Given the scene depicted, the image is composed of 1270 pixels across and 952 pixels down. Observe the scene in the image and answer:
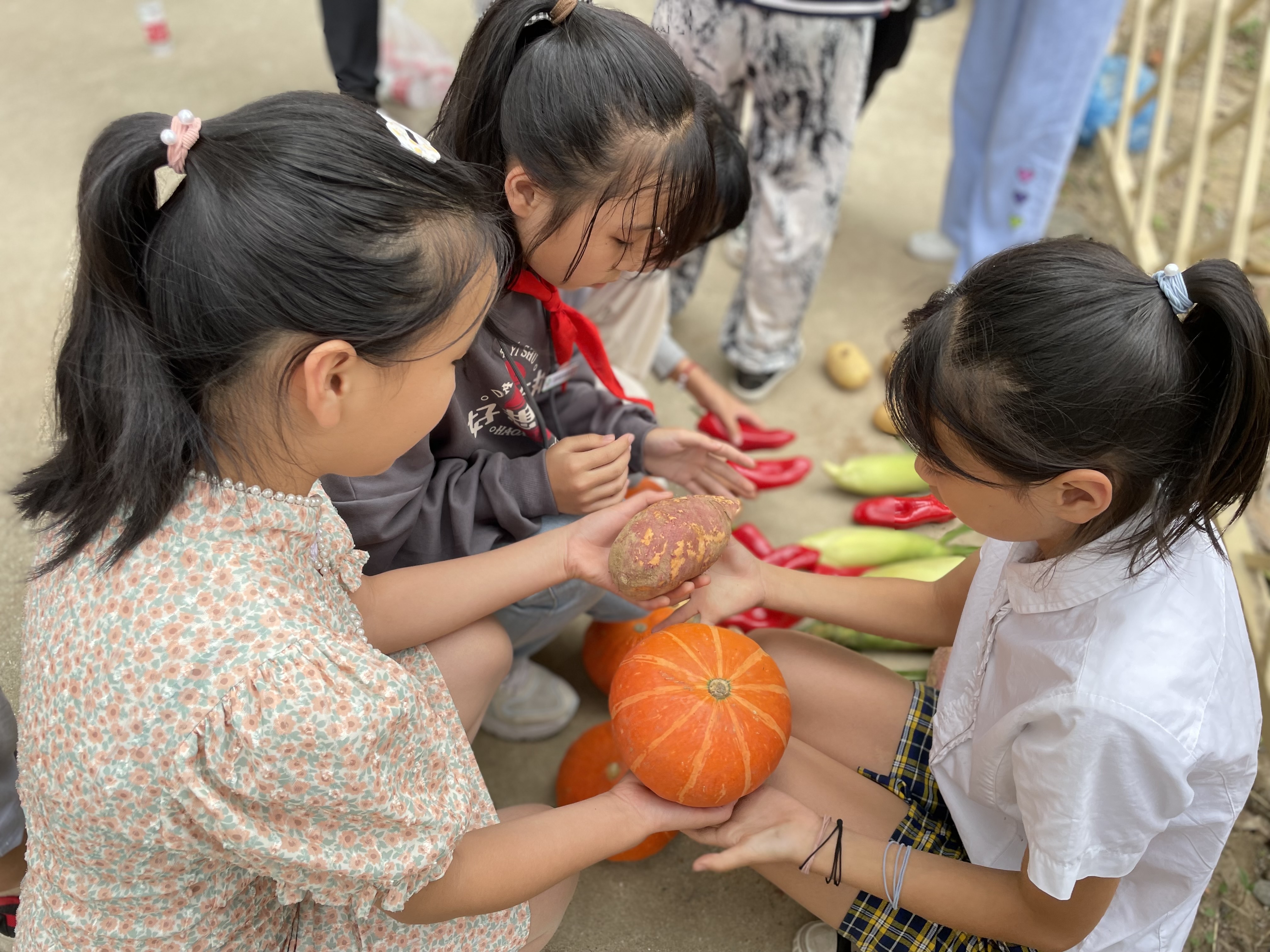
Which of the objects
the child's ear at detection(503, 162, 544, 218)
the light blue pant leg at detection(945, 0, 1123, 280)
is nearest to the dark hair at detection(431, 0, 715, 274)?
the child's ear at detection(503, 162, 544, 218)

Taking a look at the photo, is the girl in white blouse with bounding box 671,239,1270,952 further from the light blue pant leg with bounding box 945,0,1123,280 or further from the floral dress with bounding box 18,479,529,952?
the light blue pant leg with bounding box 945,0,1123,280

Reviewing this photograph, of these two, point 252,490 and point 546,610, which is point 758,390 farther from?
point 252,490

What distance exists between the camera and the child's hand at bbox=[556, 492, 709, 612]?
63.3 inches

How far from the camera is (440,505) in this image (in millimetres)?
1683

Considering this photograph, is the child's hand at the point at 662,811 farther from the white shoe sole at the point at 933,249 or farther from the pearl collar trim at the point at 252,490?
the white shoe sole at the point at 933,249

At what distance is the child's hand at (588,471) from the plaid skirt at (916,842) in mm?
671

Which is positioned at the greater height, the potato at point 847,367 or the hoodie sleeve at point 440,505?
the hoodie sleeve at point 440,505

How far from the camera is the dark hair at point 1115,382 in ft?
3.63

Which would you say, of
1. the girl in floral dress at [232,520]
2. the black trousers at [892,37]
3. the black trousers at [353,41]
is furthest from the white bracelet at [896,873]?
the black trousers at [353,41]

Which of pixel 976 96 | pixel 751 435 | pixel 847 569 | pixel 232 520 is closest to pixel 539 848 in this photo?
pixel 232 520

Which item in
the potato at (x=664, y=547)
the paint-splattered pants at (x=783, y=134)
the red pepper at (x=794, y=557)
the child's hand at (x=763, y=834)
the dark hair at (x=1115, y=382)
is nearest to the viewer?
the dark hair at (x=1115, y=382)

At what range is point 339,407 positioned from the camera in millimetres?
1089

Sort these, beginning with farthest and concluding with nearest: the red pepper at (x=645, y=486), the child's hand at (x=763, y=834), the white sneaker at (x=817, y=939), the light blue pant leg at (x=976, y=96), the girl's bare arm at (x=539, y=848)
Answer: the light blue pant leg at (x=976, y=96) → the red pepper at (x=645, y=486) → the white sneaker at (x=817, y=939) → the child's hand at (x=763, y=834) → the girl's bare arm at (x=539, y=848)

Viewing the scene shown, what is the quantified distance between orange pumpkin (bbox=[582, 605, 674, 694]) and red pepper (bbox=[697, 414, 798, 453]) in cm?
74
